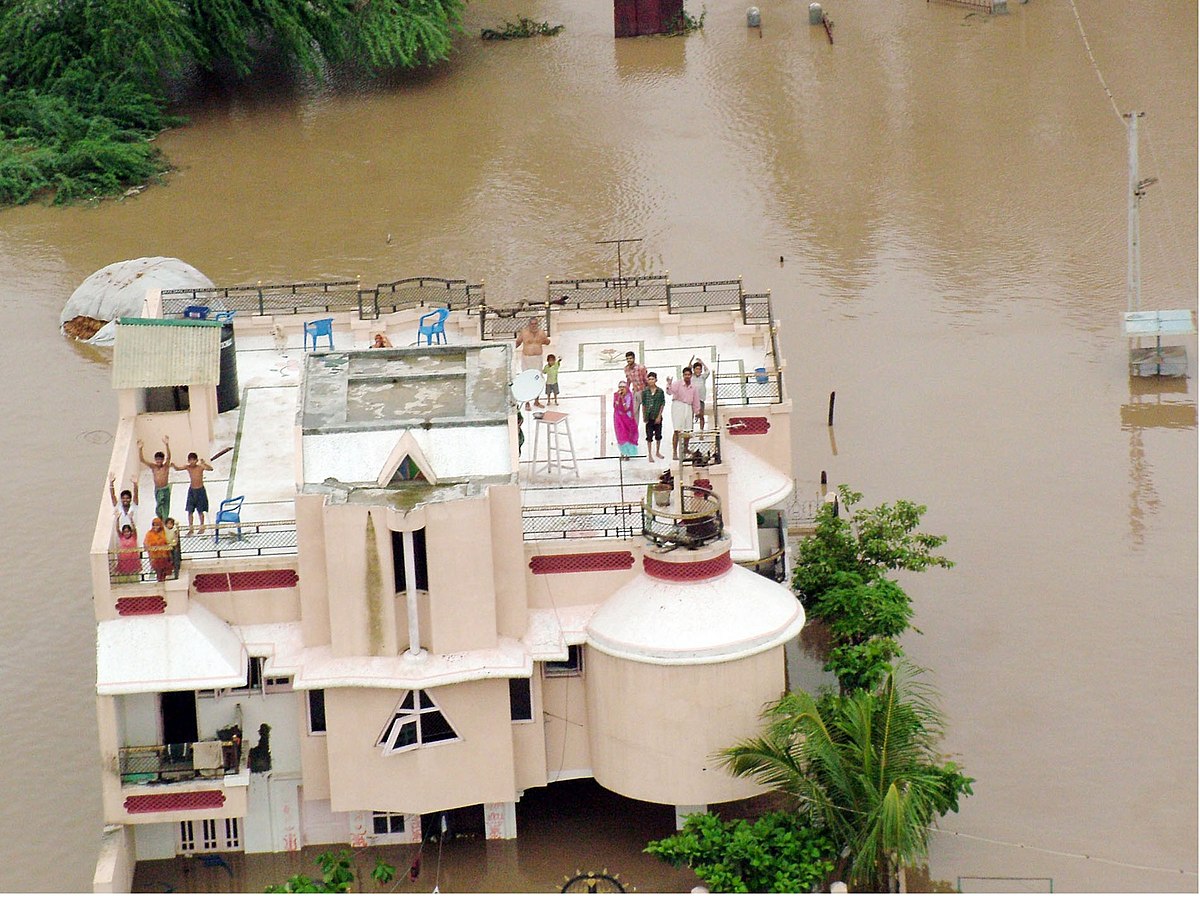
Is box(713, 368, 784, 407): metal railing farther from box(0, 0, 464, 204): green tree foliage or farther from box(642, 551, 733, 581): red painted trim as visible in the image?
box(0, 0, 464, 204): green tree foliage

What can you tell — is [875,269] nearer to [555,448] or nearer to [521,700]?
[555,448]

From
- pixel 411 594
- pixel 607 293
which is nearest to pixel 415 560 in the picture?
pixel 411 594

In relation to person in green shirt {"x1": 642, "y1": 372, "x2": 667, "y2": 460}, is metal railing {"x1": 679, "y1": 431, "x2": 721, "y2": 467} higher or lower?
lower

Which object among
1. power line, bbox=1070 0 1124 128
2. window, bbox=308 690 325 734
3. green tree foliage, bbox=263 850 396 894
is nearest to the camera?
green tree foliage, bbox=263 850 396 894

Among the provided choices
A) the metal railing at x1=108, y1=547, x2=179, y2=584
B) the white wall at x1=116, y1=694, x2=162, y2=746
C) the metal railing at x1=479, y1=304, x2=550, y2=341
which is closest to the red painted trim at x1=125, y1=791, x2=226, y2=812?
the white wall at x1=116, y1=694, x2=162, y2=746

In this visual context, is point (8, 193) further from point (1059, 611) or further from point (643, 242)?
point (1059, 611)
